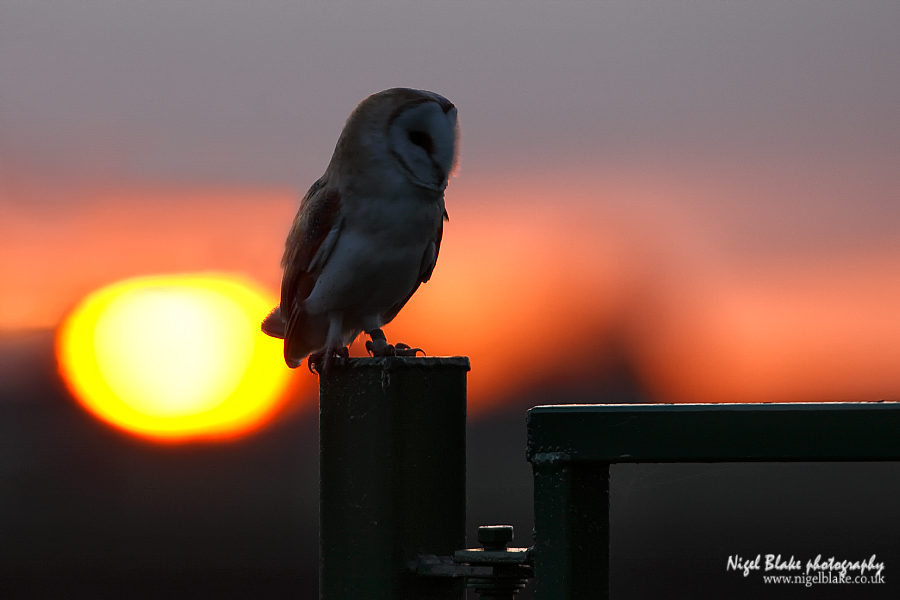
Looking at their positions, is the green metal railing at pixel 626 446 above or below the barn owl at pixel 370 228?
below

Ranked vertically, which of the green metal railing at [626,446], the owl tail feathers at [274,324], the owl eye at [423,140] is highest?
the owl eye at [423,140]

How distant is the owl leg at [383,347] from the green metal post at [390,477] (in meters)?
1.35

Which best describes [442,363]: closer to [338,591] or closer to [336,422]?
[336,422]

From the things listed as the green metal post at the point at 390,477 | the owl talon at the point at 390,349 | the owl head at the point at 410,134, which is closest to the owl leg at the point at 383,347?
the owl talon at the point at 390,349

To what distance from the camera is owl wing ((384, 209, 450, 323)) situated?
418 cm

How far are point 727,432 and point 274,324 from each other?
3.15m

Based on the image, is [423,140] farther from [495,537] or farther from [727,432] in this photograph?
[727,432]

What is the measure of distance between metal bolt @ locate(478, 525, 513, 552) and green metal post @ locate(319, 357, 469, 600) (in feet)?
0.54

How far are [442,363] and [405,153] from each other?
5.72ft

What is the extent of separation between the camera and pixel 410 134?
3.64m

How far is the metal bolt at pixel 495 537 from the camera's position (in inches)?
72.1

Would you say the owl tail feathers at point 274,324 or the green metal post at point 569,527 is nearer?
the green metal post at point 569,527

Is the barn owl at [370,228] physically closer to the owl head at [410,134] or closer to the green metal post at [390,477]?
the owl head at [410,134]

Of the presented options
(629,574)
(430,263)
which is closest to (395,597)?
(430,263)
